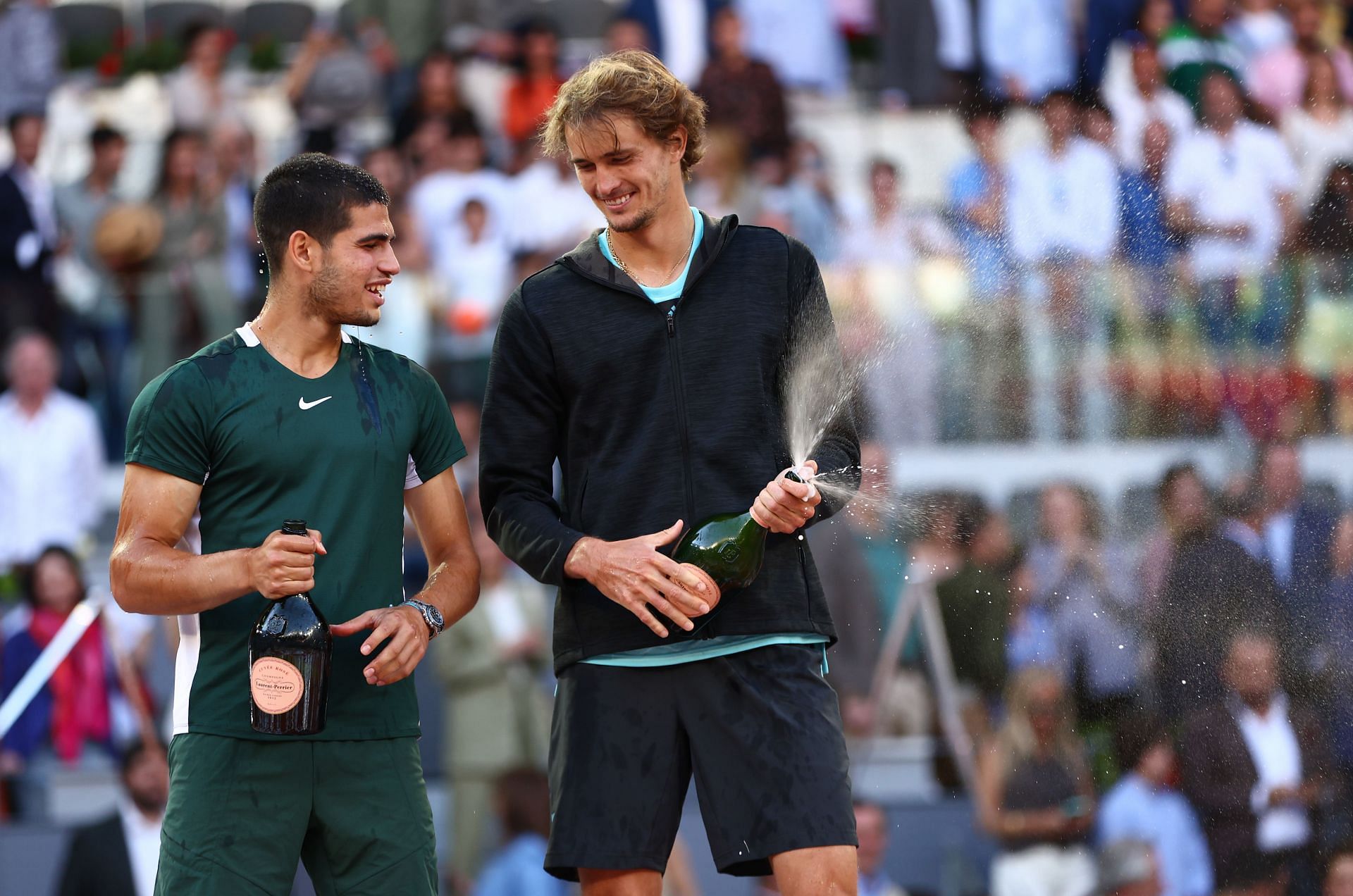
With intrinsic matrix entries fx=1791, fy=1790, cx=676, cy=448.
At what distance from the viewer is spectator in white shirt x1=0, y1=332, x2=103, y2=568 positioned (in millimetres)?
9656

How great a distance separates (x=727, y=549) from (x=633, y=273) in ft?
2.31

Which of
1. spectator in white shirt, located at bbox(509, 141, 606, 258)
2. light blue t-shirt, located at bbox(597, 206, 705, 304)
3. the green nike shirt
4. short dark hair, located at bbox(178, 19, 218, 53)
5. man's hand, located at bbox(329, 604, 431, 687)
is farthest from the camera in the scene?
short dark hair, located at bbox(178, 19, 218, 53)

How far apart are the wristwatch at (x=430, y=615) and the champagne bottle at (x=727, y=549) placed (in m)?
0.53

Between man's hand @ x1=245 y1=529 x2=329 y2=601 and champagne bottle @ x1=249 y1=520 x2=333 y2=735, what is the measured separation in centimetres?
5

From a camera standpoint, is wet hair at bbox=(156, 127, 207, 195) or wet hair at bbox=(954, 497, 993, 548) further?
wet hair at bbox=(156, 127, 207, 195)

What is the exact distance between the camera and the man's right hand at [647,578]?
3.72 metres

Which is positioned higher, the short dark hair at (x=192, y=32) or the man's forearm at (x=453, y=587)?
the short dark hair at (x=192, y=32)

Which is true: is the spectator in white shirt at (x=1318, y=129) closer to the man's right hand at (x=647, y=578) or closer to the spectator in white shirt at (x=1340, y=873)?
the spectator in white shirt at (x=1340, y=873)

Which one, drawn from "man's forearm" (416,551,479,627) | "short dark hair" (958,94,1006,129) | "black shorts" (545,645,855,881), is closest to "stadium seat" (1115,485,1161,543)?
"short dark hair" (958,94,1006,129)

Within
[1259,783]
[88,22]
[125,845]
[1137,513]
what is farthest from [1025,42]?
[88,22]

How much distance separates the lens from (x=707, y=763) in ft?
12.7

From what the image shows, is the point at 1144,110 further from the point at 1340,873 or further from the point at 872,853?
the point at 872,853

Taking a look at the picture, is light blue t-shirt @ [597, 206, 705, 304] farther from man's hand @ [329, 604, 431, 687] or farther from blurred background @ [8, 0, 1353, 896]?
blurred background @ [8, 0, 1353, 896]

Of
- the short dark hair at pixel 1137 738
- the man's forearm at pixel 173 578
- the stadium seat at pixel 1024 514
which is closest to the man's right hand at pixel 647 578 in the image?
the man's forearm at pixel 173 578
